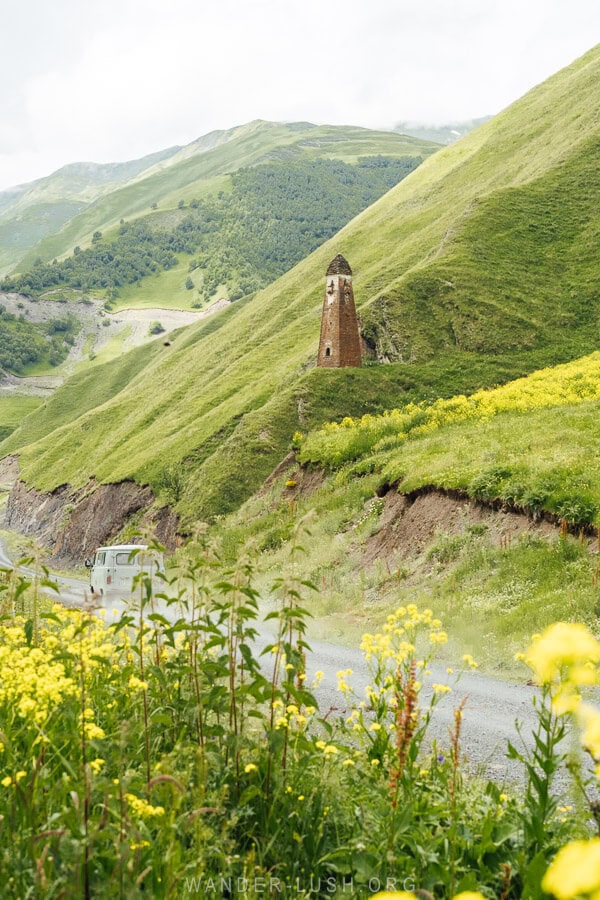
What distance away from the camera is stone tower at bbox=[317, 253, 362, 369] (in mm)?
53094

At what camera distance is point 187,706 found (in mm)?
6086

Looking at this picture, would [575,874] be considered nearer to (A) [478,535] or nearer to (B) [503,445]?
(A) [478,535]

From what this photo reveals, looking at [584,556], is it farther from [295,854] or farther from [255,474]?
[255,474]

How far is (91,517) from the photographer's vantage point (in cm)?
6366

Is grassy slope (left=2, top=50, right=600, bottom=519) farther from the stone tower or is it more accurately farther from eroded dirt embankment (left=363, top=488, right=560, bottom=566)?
eroded dirt embankment (left=363, top=488, right=560, bottom=566)

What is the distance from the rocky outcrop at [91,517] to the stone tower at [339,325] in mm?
17220

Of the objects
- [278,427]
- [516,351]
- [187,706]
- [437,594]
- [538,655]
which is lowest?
[437,594]

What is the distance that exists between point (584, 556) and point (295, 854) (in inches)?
596

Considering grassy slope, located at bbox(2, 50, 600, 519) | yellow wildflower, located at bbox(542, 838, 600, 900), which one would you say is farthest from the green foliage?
grassy slope, located at bbox(2, 50, 600, 519)

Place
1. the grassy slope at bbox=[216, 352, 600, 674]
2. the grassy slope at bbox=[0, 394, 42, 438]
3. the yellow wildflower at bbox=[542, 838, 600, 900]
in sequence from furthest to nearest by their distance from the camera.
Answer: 1. the grassy slope at bbox=[0, 394, 42, 438]
2. the grassy slope at bbox=[216, 352, 600, 674]
3. the yellow wildflower at bbox=[542, 838, 600, 900]

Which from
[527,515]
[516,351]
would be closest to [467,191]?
[516,351]

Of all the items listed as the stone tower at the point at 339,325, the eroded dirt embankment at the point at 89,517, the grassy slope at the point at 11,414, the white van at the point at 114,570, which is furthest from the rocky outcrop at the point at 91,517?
the grassy slope at the point at 11,414

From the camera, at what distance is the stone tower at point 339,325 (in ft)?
174

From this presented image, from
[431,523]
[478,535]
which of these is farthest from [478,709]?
[431,523]
